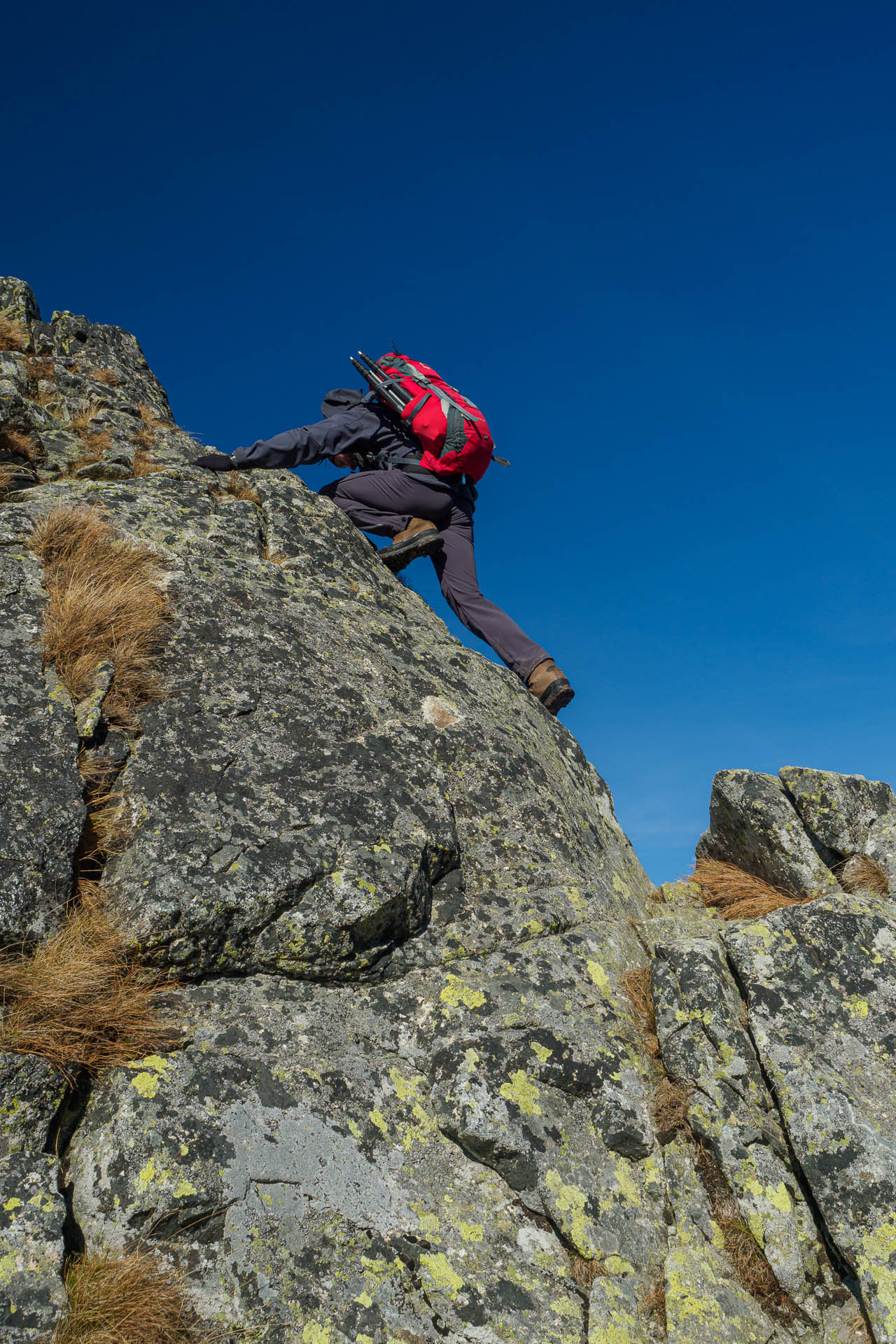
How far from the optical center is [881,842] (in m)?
7.34

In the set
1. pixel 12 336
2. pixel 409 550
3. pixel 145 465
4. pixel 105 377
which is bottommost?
pixel 409 550

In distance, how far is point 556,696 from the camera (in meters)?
9.62

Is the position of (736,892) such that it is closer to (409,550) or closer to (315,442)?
(409,550)

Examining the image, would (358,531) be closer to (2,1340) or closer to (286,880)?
(286,880)

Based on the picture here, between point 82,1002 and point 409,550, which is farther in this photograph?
point 409,550

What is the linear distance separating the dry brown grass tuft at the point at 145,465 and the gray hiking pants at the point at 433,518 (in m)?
2.02

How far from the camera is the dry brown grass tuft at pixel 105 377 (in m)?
12.9

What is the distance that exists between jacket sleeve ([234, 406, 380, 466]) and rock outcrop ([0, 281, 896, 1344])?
7.38 feet

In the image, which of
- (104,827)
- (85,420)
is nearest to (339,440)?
(85,420)

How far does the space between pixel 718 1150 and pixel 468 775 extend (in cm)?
335

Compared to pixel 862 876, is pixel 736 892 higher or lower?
lower

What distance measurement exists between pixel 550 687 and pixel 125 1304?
277 inches

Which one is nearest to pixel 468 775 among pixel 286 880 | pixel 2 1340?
pixel 286 880

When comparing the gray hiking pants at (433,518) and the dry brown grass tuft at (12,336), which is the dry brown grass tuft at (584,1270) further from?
the dry brown grass tuft at (12,336)
